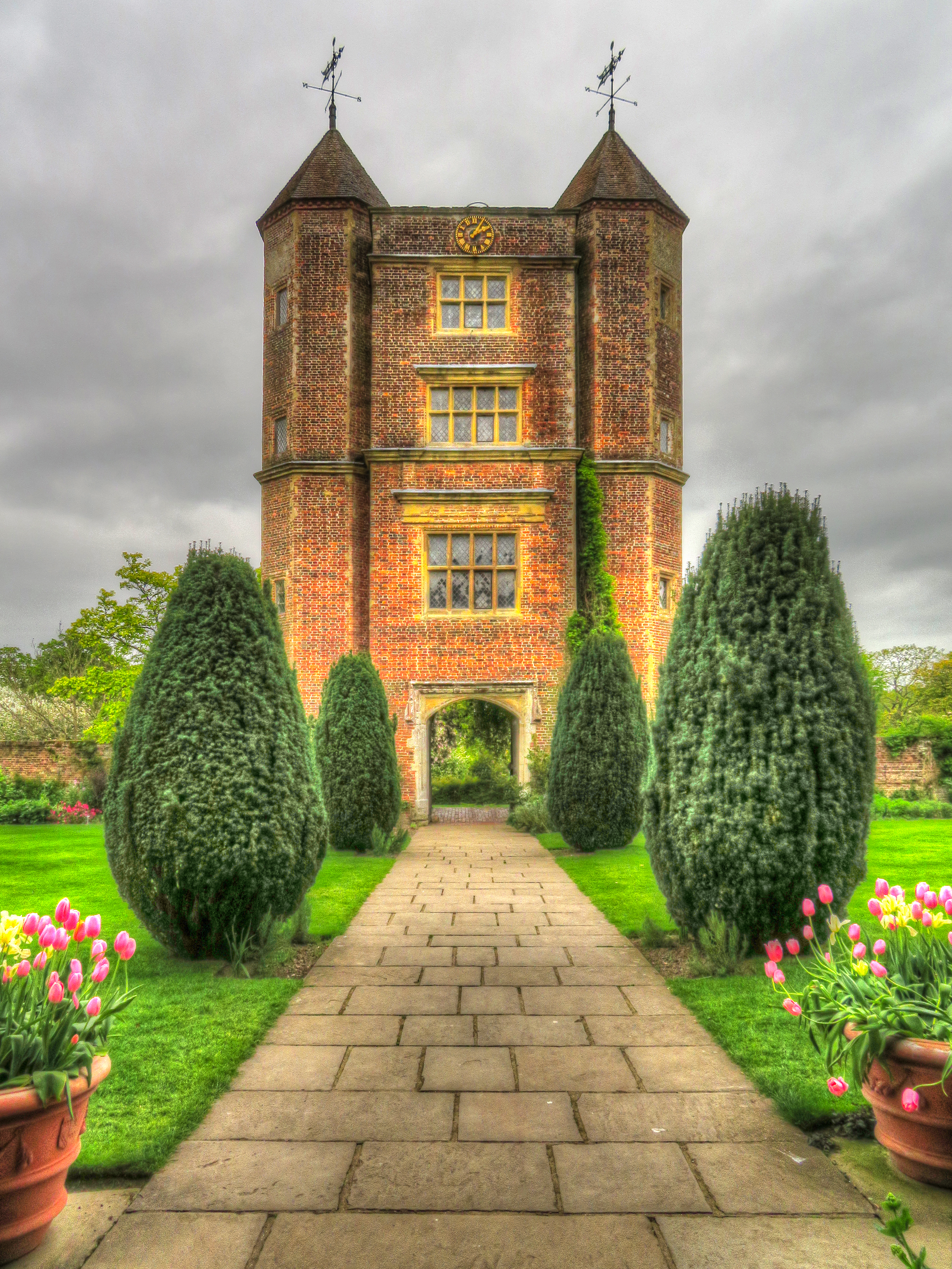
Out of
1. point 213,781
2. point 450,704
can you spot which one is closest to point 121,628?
point 450,704

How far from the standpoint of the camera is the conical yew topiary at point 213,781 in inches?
228

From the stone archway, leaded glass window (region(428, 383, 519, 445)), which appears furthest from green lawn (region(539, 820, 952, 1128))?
leaded glass window (region(428, 383, 519, 445))

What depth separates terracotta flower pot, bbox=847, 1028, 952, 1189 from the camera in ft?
9.34

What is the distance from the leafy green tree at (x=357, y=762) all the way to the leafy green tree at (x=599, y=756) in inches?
99.5

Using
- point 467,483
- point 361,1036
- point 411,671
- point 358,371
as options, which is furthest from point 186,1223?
point 358,371

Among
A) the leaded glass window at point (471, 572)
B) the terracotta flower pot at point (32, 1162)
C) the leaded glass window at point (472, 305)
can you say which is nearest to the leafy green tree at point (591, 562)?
the leaded glass window at point (471, 572)

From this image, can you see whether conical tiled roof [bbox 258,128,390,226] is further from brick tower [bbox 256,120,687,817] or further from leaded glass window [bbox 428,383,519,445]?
leaded glass window [bbox 428,383,519,445]

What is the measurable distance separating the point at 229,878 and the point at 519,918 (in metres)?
2.96

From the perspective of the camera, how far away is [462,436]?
18.1m

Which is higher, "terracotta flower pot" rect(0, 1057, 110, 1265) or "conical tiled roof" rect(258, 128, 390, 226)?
"conical tiled roof" rect(258, 128, 390, 226)

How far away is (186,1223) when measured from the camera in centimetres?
273

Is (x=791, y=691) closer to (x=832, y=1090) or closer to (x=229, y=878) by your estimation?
(x=832, y=1090)

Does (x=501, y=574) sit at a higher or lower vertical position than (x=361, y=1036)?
higher

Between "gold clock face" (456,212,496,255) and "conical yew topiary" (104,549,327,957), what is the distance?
46.2 feet
